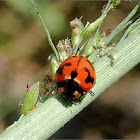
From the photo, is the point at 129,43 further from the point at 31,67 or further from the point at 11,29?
the point at 31,67

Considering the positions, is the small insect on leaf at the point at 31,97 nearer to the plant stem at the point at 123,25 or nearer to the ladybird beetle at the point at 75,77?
the ladybird beetle at the point at 75,77

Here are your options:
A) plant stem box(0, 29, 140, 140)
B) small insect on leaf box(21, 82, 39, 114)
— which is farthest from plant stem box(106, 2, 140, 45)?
small insect on leaf box(21, 82, 39, 114)

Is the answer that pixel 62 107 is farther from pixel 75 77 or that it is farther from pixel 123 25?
pixel 123 25

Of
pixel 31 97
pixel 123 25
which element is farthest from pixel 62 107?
pixel 123 25

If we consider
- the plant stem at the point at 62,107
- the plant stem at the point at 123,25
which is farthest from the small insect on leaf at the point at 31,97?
the plant stem at the point at 123,25

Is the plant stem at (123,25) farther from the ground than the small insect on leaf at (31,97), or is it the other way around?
the plant stem at (123,25)
